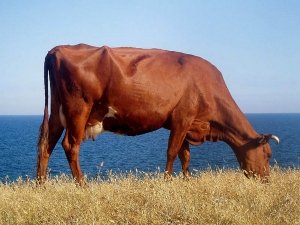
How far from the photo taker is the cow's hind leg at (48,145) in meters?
9.21

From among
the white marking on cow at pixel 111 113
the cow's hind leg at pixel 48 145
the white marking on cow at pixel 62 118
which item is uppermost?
the white marking on cow at pixel 111 113

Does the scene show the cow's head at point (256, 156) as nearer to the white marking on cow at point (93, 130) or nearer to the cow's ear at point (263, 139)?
the cow's ear at point (263, 139)

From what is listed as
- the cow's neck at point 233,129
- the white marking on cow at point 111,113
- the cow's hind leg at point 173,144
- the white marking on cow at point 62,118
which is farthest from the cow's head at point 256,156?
the white marking on cow at point 62,118

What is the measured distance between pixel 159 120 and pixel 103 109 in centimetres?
134

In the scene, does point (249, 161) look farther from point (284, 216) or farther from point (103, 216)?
point (103, 216)

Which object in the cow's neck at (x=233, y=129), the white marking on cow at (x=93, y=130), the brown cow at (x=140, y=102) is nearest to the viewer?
the brown cow at (x=140, y=102)

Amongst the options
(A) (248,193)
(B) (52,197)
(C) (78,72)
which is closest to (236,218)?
(A) (248,193)

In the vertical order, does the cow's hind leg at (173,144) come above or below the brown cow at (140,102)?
below

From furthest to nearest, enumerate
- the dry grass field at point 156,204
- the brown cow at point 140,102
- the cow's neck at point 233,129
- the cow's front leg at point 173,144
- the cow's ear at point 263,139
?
the cow's neck at point 233,129, the cow's ear at point 263,139, the cow's front leg at point 173,144, the brown cow at point 140,102, the dry grass field at point 156,204

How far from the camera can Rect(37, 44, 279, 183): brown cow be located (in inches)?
353

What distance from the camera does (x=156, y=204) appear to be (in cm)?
620

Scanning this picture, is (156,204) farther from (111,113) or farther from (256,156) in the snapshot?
(256,156)

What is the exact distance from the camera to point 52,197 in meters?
7.15

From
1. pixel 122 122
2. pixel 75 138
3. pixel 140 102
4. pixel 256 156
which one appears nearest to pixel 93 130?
pixel 75 138
